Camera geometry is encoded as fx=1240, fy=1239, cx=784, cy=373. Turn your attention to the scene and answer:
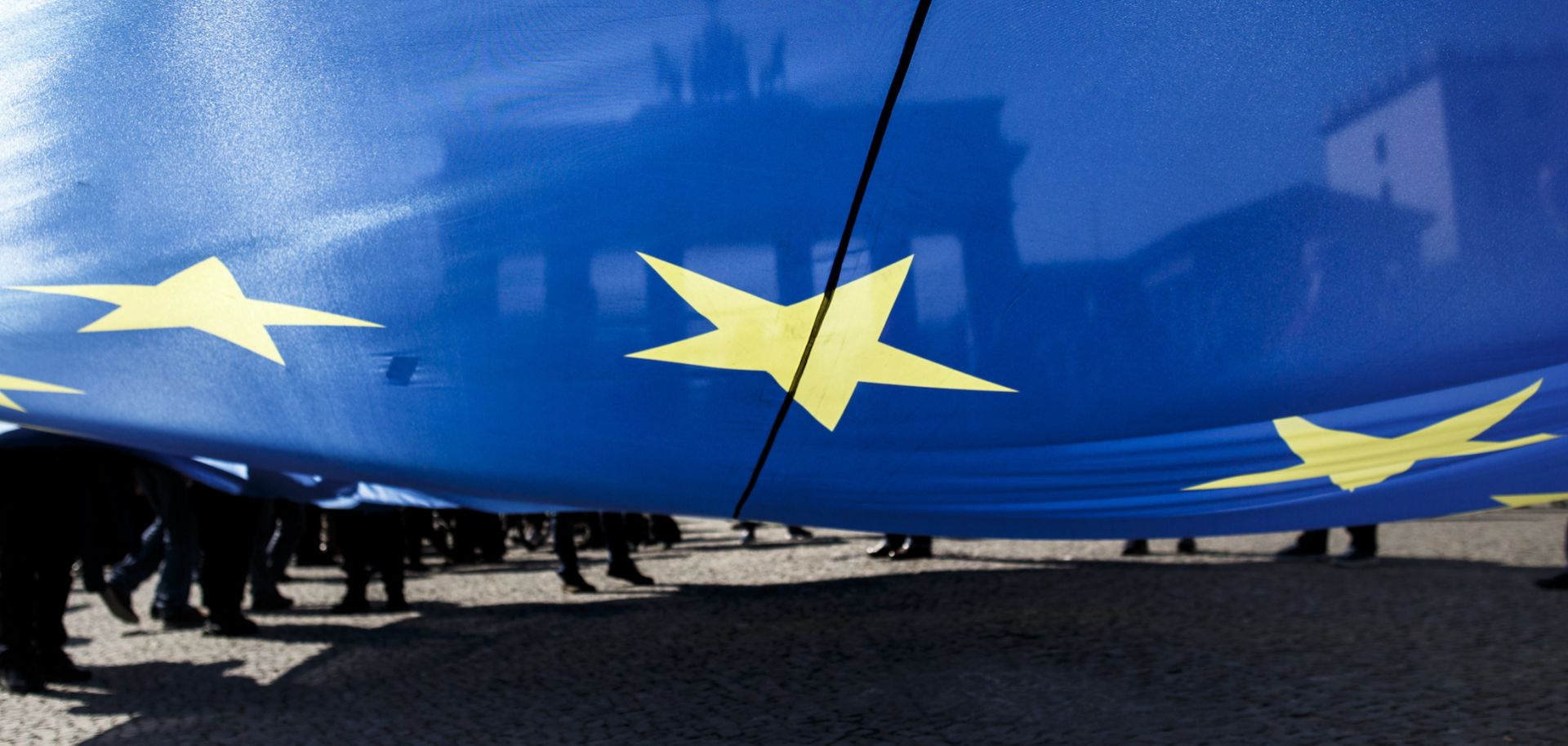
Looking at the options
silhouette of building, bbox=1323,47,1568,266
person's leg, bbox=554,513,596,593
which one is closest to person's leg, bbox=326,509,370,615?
person's leg, bbox=554,513,596,593

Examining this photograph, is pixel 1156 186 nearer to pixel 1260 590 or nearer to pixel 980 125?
pixel 980 125

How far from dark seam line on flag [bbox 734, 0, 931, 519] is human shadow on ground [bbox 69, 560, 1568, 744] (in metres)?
1.19

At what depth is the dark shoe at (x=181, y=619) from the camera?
280 inches

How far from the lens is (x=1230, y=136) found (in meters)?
3.21

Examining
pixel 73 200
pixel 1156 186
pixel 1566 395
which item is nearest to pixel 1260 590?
pixel 1566 395

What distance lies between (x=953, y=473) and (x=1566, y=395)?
67.5 inches

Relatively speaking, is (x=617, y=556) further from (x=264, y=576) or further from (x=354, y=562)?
(x=264, y=576)

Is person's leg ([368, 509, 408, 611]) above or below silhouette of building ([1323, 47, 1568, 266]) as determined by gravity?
below

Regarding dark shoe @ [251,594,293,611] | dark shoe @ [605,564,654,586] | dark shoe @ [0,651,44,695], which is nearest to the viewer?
dark shoe @ [0,651,44,695]

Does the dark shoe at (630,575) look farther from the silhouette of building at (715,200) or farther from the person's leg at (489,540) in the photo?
the silhouette of building at (715,200)

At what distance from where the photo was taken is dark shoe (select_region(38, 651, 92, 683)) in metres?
5.27

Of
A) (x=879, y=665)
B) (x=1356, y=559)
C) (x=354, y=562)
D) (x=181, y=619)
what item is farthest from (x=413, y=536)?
(x=1356, y=559)

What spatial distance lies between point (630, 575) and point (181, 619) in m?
3.03

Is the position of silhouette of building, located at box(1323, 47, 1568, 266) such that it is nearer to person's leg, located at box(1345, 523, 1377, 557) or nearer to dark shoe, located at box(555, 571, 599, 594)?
dark shoe, located at box(555, 571, 599, 594)
